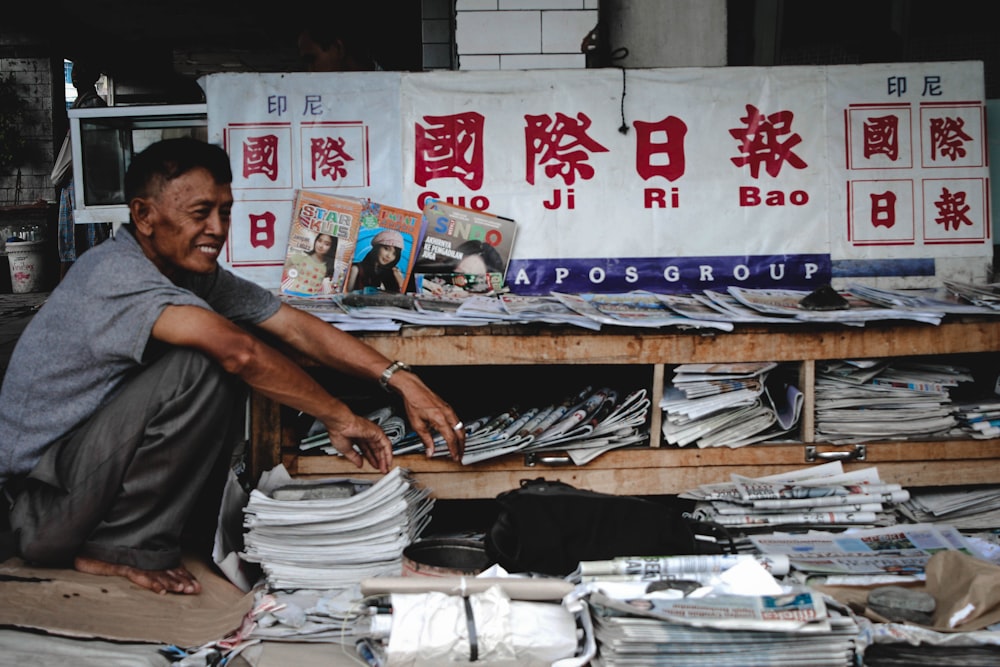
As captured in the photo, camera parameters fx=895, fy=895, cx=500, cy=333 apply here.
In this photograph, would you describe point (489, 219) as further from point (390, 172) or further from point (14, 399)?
point (14, 399)

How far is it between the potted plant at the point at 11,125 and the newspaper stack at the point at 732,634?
10979mm

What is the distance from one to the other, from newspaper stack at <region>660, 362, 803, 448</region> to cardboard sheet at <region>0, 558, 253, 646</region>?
153cm

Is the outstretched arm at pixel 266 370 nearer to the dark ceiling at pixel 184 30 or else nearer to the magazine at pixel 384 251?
the magazine at pixel 384 251

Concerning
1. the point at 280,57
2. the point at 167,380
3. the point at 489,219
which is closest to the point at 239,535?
the point at 167,380

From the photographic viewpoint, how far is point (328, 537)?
8.80ft

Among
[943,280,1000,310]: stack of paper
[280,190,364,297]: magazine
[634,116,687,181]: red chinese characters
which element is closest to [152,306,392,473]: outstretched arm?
[280,190,364,297]: magazine

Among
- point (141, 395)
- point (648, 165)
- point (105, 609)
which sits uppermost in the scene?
point (648, 165)

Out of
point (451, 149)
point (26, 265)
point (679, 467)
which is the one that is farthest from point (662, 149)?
point (26, 265)

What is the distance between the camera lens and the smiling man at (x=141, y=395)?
247 cm

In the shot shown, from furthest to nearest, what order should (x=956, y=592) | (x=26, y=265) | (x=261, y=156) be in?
(x=26, y=265)
(x=261, y=156)
(x=956, y=592)

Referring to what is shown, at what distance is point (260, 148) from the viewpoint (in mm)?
3863

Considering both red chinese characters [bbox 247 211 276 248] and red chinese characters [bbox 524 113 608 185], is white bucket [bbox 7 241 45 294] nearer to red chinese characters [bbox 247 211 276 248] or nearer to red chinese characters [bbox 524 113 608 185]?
red chinese characters [bbox 247 211 276 248]

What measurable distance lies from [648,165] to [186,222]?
2044 mm

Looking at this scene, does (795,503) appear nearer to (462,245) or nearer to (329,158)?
(462,245)
